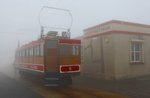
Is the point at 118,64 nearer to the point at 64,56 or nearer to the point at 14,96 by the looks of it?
the point at 64,56

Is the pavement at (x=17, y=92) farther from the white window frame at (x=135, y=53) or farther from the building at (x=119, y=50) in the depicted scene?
the white window frame at (x=135, y=53)

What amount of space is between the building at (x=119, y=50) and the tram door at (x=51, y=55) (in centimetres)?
530

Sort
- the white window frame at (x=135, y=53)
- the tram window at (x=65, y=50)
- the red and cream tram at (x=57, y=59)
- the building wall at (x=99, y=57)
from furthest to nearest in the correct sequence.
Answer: the white window frame at (x=135, y=53)
the building wall at (x=99, y=57)
the tram window at (x=65, y=50)
the red and cream tram at (x=57, y=59)

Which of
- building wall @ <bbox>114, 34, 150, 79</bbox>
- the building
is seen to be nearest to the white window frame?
the building

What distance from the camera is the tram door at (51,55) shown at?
58.8ft

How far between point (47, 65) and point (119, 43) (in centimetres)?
660

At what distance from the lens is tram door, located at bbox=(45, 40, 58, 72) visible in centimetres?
1792

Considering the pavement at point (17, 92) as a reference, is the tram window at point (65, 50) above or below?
above

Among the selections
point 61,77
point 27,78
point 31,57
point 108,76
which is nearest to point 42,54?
point 61,77

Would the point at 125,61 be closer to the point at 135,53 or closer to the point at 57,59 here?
the point at 135,53

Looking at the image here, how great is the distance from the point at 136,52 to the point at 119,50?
2106 mm

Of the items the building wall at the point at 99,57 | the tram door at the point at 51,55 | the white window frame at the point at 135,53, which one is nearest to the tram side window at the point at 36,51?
the tram door at the point at 51,55

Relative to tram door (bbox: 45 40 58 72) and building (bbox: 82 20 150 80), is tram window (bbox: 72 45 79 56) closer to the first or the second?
tram door (bbox: 45 40 58 72)

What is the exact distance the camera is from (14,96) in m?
14.5
